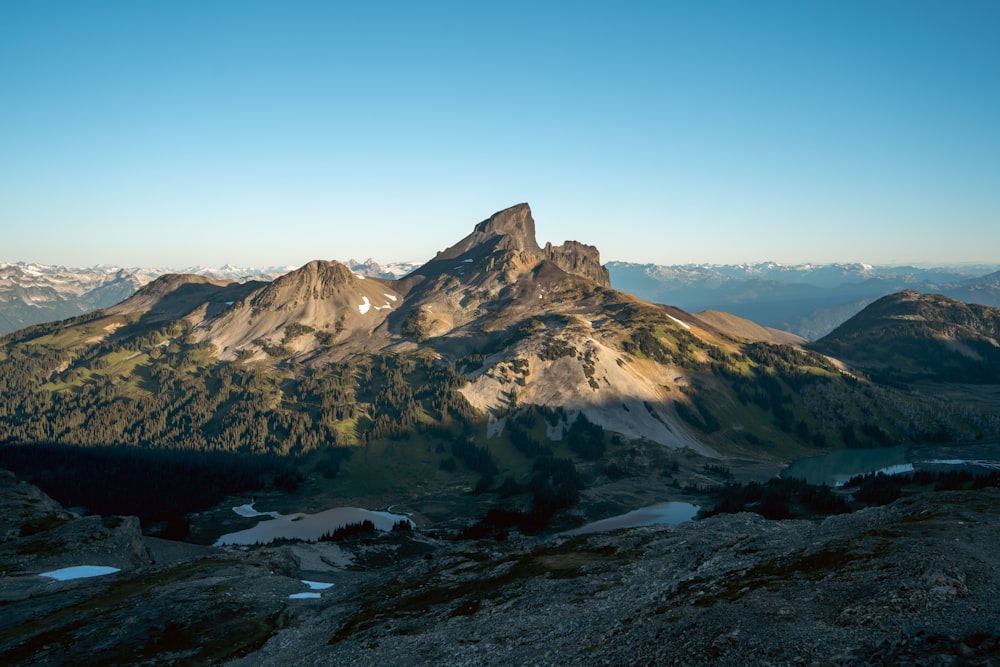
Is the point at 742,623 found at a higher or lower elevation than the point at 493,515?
higher

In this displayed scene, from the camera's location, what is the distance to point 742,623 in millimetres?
41812

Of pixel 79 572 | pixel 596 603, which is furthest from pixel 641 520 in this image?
pixel 79 572

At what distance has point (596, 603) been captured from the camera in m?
57.8

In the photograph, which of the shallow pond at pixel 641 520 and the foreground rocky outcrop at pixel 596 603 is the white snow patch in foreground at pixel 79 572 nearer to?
the foreground rocky outcrop at pixel 596 603

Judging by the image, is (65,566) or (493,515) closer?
(65,566)

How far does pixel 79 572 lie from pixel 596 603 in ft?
293

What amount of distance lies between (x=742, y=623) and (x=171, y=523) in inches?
7629

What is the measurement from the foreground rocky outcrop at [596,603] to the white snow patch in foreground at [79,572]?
9.55 feet

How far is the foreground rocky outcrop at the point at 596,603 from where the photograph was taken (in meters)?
39.0

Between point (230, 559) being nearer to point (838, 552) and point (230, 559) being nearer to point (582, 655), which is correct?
point (582, 655)

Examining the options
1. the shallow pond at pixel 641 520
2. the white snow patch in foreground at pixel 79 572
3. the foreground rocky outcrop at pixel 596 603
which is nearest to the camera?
the foreground rocky outcrop at pixel 596 603

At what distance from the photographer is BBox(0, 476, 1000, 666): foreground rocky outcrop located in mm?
38969

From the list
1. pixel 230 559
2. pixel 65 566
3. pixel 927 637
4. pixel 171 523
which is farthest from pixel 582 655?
pixel 171 523

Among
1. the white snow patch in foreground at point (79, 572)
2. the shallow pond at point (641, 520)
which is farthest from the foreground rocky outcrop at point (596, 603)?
the shallow pond at point (641, 520)
